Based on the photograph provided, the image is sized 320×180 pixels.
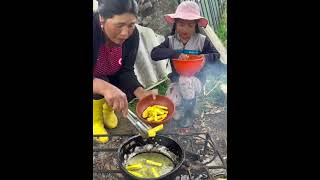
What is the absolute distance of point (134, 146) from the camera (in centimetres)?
285

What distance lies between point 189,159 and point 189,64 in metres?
0.62

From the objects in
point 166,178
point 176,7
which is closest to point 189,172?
point 166,178

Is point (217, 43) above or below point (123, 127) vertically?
above

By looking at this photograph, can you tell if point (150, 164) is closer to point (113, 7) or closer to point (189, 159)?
point (189, 159)

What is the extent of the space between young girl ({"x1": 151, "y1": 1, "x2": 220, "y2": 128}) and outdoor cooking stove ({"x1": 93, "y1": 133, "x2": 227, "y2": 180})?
0.12m

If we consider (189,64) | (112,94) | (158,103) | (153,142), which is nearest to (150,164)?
(153,142)

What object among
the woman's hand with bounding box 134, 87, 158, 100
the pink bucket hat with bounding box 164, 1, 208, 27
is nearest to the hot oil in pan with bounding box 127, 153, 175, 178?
the woman's hand with bounding box 134, 87, 158, 100

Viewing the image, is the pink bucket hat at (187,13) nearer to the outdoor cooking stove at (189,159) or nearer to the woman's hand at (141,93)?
the woman's hand at (141,93)

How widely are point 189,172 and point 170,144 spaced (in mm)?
249

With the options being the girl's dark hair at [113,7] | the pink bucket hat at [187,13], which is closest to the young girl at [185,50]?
the pink bucket hat at [187,13]

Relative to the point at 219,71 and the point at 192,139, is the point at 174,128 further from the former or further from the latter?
the point at 219,71

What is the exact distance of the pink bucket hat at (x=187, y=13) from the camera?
107 inches

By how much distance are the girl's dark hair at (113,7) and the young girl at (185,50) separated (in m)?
0.26

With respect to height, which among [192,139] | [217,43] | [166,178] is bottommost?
[166,178]
